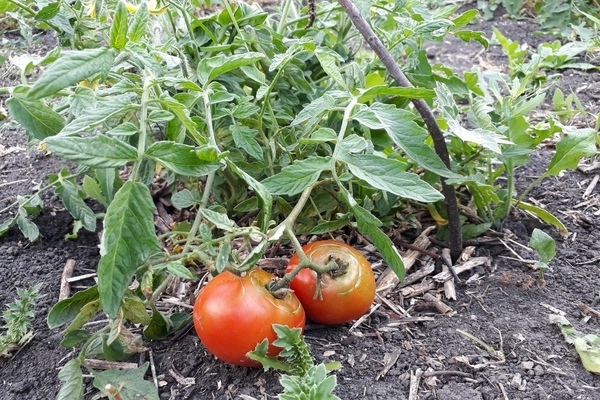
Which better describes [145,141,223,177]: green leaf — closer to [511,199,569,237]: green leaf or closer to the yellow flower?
the yellow flower

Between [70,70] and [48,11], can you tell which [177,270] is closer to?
[70,70]

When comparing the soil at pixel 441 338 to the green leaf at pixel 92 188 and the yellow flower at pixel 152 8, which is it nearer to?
the green leaf at pixel 92 188

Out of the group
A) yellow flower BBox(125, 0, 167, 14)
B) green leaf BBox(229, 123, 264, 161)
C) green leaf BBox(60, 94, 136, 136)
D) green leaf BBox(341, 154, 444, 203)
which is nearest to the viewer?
green leaf BBox(60, 94, 136, 136)

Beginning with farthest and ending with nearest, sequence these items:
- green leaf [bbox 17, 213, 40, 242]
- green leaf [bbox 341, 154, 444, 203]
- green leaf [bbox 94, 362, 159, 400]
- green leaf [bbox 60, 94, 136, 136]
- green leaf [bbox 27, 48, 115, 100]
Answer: green leaf [bbox 17, 213, 40, 242]
green leaf [bbox 94, 362, 159, 400]
green leaf [bbox 341, 154, 444, 203]
green leaf [bbox 60, 94, 136, 136]
green leaf [bbox 27, 48, 115, 100]

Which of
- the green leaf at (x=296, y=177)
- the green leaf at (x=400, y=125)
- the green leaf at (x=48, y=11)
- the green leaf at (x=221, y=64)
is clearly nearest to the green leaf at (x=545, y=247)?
the green leaf at (x=400, y=125)

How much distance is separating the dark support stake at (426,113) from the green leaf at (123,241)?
2.00 feet

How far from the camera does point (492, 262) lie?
1.72m

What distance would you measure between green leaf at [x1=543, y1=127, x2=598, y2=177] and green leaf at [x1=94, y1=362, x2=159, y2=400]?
122 centimetres

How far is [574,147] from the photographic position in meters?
1.73

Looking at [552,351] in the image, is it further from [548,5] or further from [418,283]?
[548,5]

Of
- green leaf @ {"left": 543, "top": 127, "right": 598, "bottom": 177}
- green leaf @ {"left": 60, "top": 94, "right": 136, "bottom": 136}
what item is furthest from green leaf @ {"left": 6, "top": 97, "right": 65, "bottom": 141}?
green leaf @ {"left": 543, "top": 127, "right": 598, "bottom": 177}

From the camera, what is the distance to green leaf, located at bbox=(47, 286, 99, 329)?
130cm

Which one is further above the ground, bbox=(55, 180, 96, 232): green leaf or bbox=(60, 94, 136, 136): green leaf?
bbox=(60, 94, 136, 136): green leaf

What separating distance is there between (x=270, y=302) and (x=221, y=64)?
50 centimetres
